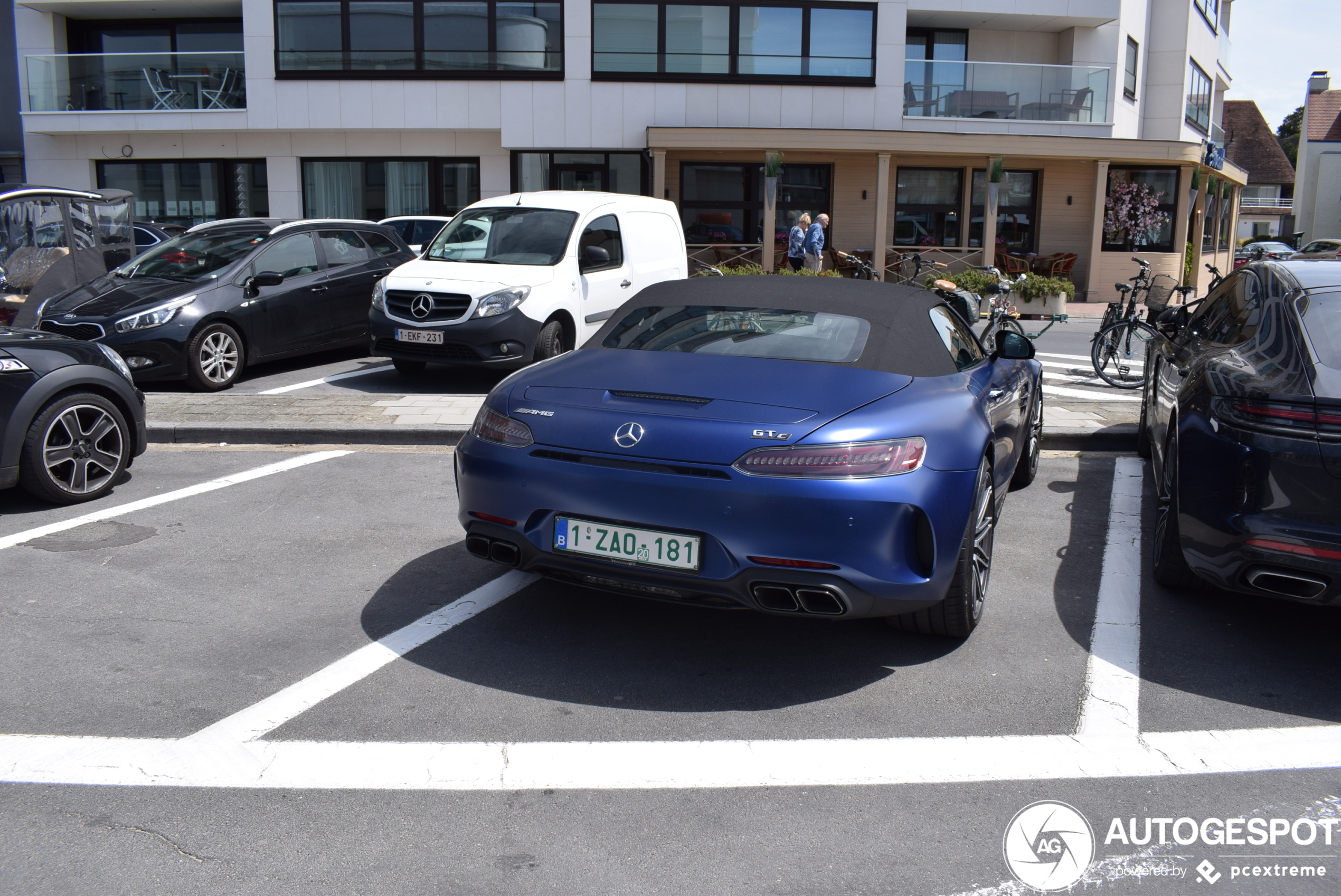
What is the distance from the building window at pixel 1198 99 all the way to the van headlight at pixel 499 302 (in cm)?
2788

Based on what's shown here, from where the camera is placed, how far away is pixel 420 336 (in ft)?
32.4

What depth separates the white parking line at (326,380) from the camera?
1000 centimetres

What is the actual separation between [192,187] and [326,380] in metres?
17.1

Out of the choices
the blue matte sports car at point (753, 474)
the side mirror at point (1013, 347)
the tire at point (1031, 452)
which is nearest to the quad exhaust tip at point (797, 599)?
the blue matte sports car at point (753, 474)

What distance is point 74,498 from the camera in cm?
612

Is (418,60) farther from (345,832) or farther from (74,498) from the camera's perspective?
(345,832)

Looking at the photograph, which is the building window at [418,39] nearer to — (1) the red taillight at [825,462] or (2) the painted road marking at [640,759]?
(1) the red taillight at [825,462]

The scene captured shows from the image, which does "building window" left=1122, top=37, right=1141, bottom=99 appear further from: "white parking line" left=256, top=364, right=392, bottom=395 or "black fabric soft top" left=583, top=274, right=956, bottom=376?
"black fabric soft top" left=583, top=274, right=956, bottom=376

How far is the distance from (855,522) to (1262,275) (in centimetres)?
311

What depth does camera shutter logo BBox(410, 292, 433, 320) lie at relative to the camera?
9.93 meters

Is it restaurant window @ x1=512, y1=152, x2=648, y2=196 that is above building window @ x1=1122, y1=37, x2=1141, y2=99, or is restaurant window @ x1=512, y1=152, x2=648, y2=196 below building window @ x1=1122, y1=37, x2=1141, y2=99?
below

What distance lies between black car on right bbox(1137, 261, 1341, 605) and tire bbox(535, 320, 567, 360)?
6114 mm

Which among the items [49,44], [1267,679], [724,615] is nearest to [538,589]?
[724,615]

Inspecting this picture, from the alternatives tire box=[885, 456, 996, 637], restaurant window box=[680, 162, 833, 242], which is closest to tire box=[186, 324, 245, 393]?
tire box=[885, 456, 996, 637]
